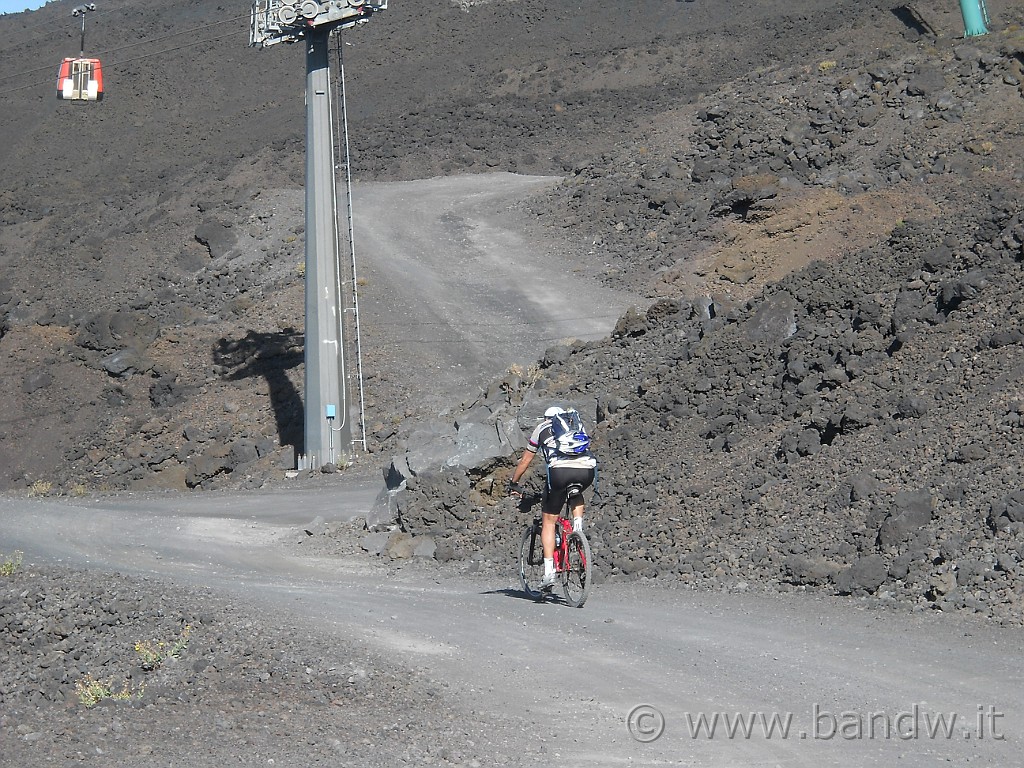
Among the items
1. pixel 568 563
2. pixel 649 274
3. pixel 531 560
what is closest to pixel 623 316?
pixel 531 560

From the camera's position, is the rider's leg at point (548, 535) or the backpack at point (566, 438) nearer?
the backpack at point (566, 438)

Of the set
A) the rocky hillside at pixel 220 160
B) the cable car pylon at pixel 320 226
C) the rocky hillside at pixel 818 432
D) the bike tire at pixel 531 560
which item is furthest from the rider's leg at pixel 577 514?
the rocky hillside at pixel 220 160

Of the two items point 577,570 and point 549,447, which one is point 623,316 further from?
point 549,447

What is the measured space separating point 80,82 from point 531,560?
17.2 m

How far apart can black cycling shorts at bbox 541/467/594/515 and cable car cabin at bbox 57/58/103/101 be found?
56.0ft

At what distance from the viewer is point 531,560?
34.0ft

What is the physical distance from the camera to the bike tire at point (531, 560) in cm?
1027

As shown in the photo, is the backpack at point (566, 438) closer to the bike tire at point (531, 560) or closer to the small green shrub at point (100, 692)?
the bike tire at point (531, 560)

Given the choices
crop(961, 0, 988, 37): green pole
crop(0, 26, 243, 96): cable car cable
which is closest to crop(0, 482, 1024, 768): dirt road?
crop(961, 0, 988, 37): green pole

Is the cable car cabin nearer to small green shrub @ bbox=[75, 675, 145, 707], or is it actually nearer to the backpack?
the backpack

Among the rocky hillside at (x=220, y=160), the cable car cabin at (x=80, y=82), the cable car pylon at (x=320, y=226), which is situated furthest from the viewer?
the rocky hillside at (x=220, y=160)

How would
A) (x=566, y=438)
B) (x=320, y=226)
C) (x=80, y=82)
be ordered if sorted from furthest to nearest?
(x=80, y=82) < (x=320, y=226) < (x=566, y=438)

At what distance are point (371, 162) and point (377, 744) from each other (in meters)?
41.6

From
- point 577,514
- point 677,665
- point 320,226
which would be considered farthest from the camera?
point 320,226
